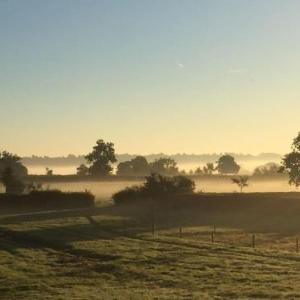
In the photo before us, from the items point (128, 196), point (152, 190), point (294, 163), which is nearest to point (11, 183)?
point (128, 196)

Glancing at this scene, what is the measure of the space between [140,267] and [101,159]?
5096 inches

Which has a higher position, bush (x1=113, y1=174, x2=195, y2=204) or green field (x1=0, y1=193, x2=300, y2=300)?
bush (x1=113, y1=174, x2=195, y2=204)

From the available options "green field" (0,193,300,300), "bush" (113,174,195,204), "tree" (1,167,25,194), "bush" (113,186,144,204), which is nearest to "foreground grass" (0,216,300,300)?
"green field" (0,193,300,300)

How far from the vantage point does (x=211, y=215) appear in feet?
277

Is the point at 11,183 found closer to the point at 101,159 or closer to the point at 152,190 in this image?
the point at 152,190

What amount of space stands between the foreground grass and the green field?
2.0 inches

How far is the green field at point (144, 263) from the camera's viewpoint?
30719 millimetres

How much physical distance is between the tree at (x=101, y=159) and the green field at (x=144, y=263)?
323 feet

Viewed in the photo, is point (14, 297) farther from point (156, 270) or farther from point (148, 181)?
point (148, 181)

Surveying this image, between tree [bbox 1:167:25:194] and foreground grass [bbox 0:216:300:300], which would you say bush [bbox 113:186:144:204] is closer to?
tree [bbox 1:167:25:194]

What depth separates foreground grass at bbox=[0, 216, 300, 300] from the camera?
30.5 metres

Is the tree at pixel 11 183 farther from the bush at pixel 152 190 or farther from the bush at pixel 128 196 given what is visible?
the bush at pixel 128 196

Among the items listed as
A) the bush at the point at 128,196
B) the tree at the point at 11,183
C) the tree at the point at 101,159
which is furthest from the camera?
the tree at the point at 101,159

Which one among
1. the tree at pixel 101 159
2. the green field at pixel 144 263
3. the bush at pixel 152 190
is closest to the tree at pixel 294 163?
the bush at pixel 152 190
